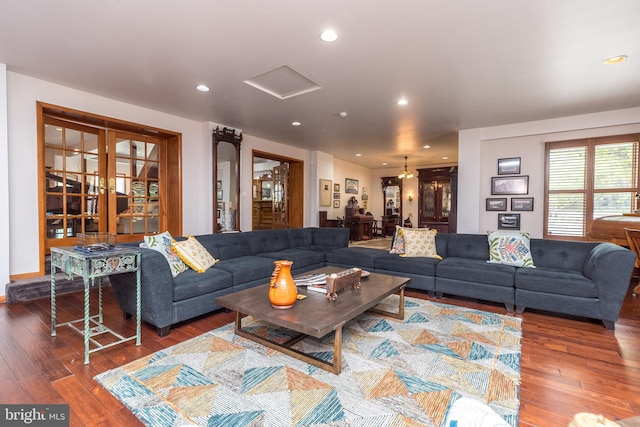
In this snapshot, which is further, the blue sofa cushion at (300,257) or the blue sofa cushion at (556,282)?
the blue sofa cushion at (300,257)

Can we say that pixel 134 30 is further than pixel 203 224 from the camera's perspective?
No

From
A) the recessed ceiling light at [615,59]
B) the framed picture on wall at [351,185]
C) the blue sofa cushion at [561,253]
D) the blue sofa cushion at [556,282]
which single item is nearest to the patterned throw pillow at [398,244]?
the blue sofa cushion at [556,282]

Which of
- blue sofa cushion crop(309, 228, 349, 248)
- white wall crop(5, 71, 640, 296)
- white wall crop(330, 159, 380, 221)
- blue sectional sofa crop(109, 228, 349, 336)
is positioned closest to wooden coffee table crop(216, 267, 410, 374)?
blue sectional sofa crop(109, 228, 349, 336)

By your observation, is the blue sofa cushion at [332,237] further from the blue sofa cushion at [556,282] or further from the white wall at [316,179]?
the blue sofa cushion at [556,282]

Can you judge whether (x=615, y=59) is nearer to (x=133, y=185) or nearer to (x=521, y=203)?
(x=521, y=203)

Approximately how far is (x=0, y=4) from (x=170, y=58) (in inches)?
45.7

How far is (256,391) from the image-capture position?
176 centimetres

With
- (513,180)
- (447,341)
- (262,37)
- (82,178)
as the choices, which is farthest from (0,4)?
(513,180)

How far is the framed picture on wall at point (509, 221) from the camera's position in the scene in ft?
17.7

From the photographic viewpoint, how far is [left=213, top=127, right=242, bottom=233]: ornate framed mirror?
556cm

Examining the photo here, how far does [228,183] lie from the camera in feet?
18.9

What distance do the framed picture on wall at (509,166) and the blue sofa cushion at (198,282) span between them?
5.10 metres

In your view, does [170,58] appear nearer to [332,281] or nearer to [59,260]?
[59,260]

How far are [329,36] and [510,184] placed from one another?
14.9 ft
